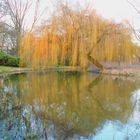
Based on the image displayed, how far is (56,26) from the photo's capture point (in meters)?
13.6

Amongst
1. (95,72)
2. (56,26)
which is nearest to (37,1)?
(95,72)

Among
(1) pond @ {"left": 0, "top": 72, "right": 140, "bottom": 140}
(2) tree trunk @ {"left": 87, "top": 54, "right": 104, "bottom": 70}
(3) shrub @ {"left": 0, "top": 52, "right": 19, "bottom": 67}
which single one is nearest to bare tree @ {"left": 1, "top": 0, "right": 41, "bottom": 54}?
(3) shrub @ {"left": 0, "top": 52, "right": 19, "bottom": 67}

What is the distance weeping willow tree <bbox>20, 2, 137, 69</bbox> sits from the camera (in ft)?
44.2

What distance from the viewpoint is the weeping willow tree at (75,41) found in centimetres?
1348

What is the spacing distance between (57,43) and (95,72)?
5428 mm

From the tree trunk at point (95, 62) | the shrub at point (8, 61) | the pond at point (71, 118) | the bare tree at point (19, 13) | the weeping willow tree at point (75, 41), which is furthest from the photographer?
the bare tree at point (19, 13)

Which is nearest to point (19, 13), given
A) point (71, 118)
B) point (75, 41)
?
point (75, 41)

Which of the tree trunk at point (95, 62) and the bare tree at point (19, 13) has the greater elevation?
the bare tree at point (19, 13)

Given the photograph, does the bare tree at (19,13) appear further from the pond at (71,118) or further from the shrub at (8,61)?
the pond at (71,118)

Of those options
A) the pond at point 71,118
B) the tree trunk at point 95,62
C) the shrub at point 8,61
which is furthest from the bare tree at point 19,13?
the pond at point 71,118

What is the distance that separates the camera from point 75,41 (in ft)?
44.5

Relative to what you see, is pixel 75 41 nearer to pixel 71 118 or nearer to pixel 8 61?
pixel 71 118

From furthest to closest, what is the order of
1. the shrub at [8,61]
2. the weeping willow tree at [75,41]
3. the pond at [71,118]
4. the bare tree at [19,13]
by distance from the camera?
the bare tree at [19,13]
the shrub at [8,61]
the weeping willow tree at [75,41]
the pond at [71,118]

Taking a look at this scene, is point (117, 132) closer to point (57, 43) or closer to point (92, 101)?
point (92, 101)
